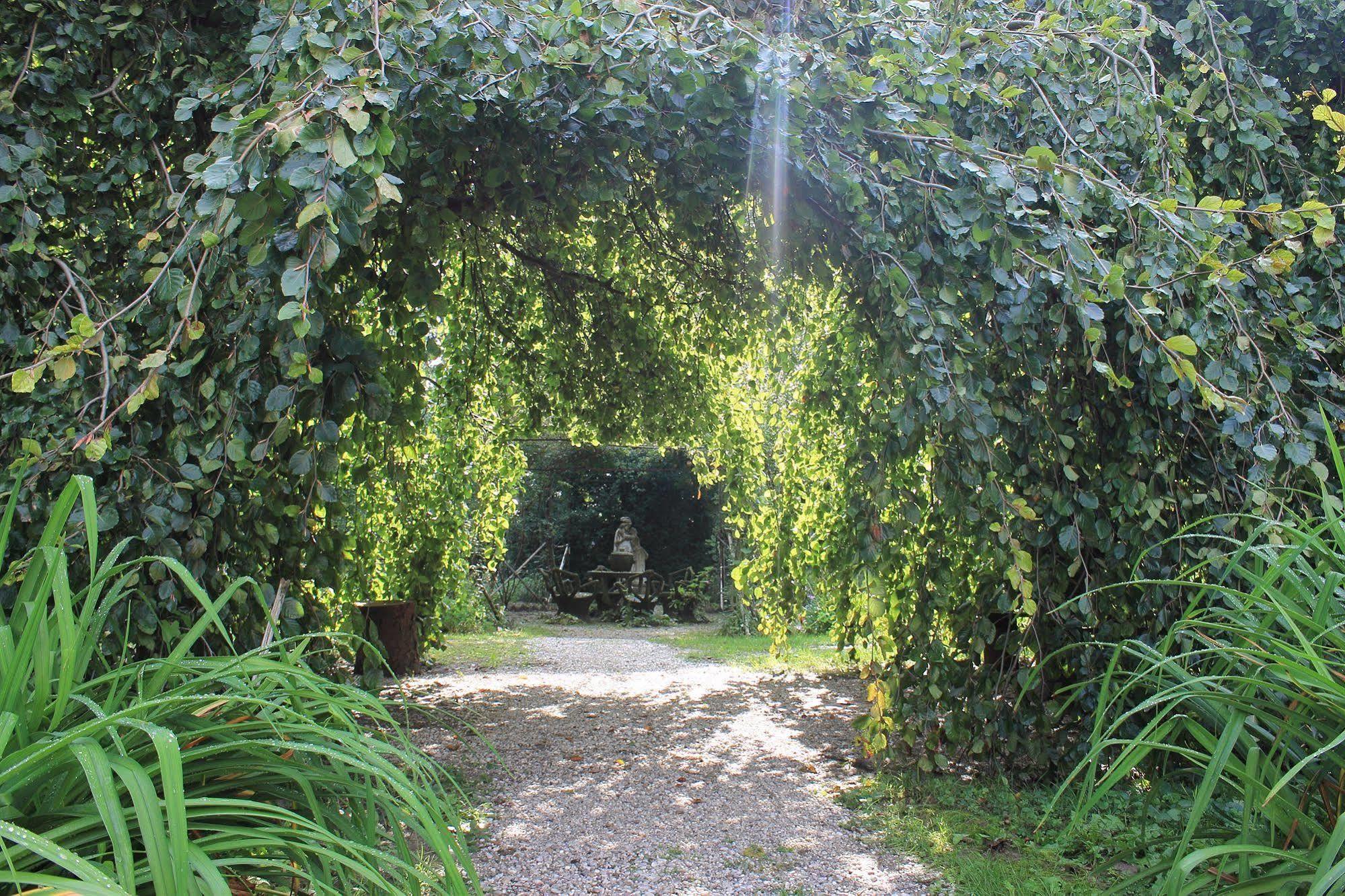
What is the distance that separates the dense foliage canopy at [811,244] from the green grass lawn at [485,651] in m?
3.67

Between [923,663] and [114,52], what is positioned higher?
[114,52]

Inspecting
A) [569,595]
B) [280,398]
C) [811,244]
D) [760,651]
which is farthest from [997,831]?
[569,595]

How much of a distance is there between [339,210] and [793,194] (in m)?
1.26

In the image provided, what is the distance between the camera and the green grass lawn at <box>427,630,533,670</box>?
628 centimetres

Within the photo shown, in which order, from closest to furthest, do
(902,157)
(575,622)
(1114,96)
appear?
(902,157) → (1114,96) → (575,622)

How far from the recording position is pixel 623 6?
6.36 feet

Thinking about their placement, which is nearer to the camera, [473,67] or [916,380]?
[473,67]

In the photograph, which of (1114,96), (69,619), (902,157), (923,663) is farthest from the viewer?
(923,663)

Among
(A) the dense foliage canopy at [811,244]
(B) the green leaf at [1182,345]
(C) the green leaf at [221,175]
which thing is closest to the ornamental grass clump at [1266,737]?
(B) the green leaf at [1182,345]

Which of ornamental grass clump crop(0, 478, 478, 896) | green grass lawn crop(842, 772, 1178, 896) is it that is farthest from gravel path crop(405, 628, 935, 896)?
ornamental grass clump crop(0, 478, 478, 896)

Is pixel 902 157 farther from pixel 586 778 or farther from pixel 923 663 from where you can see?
pixel 586 778

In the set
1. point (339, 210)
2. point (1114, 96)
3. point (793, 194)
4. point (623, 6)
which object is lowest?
point (339, 210)

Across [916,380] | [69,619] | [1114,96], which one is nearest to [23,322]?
[69,619]

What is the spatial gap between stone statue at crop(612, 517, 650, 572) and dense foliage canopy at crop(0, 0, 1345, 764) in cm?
709
